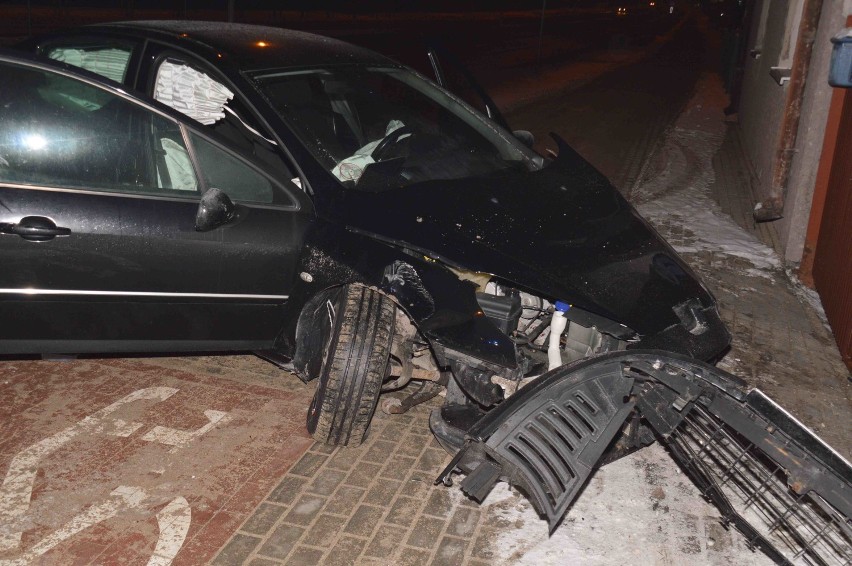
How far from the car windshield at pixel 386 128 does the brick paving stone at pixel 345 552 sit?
66.9 inches

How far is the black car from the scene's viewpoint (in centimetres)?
366

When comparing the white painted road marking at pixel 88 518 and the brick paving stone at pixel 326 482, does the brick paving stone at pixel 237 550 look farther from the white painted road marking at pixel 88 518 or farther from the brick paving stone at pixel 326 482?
the white painted road marking at pixel 88 518

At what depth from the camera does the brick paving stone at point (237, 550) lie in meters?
3.25

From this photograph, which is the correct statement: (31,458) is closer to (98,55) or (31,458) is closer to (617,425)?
(98,55)

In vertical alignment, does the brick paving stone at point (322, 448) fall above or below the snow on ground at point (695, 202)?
below

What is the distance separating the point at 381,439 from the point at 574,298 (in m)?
1.35

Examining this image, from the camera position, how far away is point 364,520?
3.56 metres

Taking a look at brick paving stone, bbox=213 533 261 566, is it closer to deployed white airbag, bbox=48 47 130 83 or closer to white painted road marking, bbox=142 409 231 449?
white painted road marking, bbox=142 409 231 449

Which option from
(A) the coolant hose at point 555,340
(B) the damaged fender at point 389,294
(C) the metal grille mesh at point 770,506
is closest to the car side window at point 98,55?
(B) the damaged fender at point 389,294

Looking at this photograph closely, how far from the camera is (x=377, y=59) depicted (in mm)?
5043

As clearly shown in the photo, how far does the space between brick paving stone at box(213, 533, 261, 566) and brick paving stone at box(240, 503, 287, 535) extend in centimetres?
5

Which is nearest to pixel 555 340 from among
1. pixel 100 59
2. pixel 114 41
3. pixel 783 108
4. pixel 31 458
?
pixel 31 458

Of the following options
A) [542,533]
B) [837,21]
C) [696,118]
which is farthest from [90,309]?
[696,118]

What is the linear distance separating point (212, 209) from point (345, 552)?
166 cm
